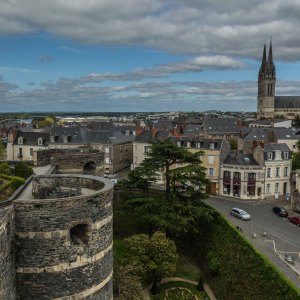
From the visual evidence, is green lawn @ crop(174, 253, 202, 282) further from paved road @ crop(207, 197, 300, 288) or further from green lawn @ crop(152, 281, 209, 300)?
paved road @ crop(207, 197, 300, 288)

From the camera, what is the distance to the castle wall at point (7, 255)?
37.5 ft

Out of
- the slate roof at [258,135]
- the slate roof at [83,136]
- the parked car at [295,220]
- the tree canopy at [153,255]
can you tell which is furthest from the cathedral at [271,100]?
the tree canopy at [153,255]

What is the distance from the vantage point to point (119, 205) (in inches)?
1326

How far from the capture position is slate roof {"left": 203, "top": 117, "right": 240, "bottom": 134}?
79.4 metres

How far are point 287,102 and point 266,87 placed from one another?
10.3m

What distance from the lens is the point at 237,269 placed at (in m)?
25.2

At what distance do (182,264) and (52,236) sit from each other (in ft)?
61.4

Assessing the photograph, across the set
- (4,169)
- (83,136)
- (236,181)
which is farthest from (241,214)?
(83,136)

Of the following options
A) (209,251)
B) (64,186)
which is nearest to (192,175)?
(209,251)

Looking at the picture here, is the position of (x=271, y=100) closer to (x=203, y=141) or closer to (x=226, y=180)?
(x=203, y=141)

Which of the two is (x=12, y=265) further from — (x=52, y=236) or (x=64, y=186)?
(x=64, y=186)

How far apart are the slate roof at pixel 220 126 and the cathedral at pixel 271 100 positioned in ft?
193

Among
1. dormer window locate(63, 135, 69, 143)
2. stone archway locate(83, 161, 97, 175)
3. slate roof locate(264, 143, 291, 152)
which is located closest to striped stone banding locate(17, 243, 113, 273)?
stone archway locate(83, 161, 97, 175)

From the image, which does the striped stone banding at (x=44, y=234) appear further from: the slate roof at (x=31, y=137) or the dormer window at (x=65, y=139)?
the slate roof at (x=31, y=137)
